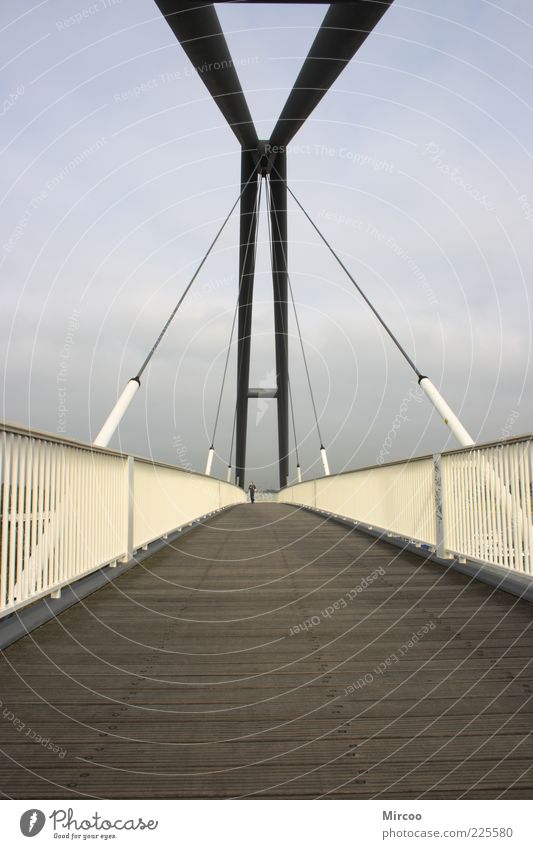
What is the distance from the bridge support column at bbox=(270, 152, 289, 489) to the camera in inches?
914

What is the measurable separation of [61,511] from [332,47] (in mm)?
11378

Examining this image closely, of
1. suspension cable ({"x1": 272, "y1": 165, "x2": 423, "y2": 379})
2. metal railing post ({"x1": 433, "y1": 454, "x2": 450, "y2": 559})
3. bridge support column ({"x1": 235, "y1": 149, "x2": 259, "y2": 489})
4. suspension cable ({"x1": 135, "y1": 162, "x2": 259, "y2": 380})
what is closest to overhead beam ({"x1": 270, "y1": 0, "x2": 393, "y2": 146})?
suspension cable ({"x1": 272, "y1": 165, "x2": 423, "y2": 379})

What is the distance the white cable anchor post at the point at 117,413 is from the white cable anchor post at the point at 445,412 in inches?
191

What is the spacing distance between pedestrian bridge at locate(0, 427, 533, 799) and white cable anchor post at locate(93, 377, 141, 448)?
2.18 m

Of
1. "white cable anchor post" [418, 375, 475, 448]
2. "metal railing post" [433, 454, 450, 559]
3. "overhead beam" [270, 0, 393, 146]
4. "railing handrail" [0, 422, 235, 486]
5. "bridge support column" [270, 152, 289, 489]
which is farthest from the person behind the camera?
"bridge support column" [270, 152, 289, 489]

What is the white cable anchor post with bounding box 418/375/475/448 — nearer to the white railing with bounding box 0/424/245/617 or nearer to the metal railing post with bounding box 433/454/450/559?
the metal railing post with bounding box 433/454/450/559

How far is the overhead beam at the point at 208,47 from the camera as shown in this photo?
465 inches

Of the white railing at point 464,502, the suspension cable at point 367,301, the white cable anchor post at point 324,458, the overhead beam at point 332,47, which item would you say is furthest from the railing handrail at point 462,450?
the white cable anchor post at point 324,458

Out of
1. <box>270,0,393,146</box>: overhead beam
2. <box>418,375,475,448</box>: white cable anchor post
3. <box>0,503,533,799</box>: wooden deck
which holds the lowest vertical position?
<box>0,503,533,799</box>: wooden deck

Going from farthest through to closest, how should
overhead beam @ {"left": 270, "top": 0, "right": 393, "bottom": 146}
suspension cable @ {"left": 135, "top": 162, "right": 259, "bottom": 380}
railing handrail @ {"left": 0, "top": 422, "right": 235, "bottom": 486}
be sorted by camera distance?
suspension cable @ {"left": 135, "top": 162, "right": 259, "bottom": 380}
overhead beam @ {"left": 270, "top": 0, "right": 393, "bottom": 146}
railing handrail @ {"left": 0, "top": 422, "right": 235, "bottom": 486}

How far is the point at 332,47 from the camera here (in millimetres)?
12609

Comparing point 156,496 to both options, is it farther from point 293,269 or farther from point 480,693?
point 293,269

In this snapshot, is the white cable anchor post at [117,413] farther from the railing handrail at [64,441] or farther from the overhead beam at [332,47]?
the overhead beam at [332,47]

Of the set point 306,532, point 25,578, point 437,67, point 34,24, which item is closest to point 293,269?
point 437,67
